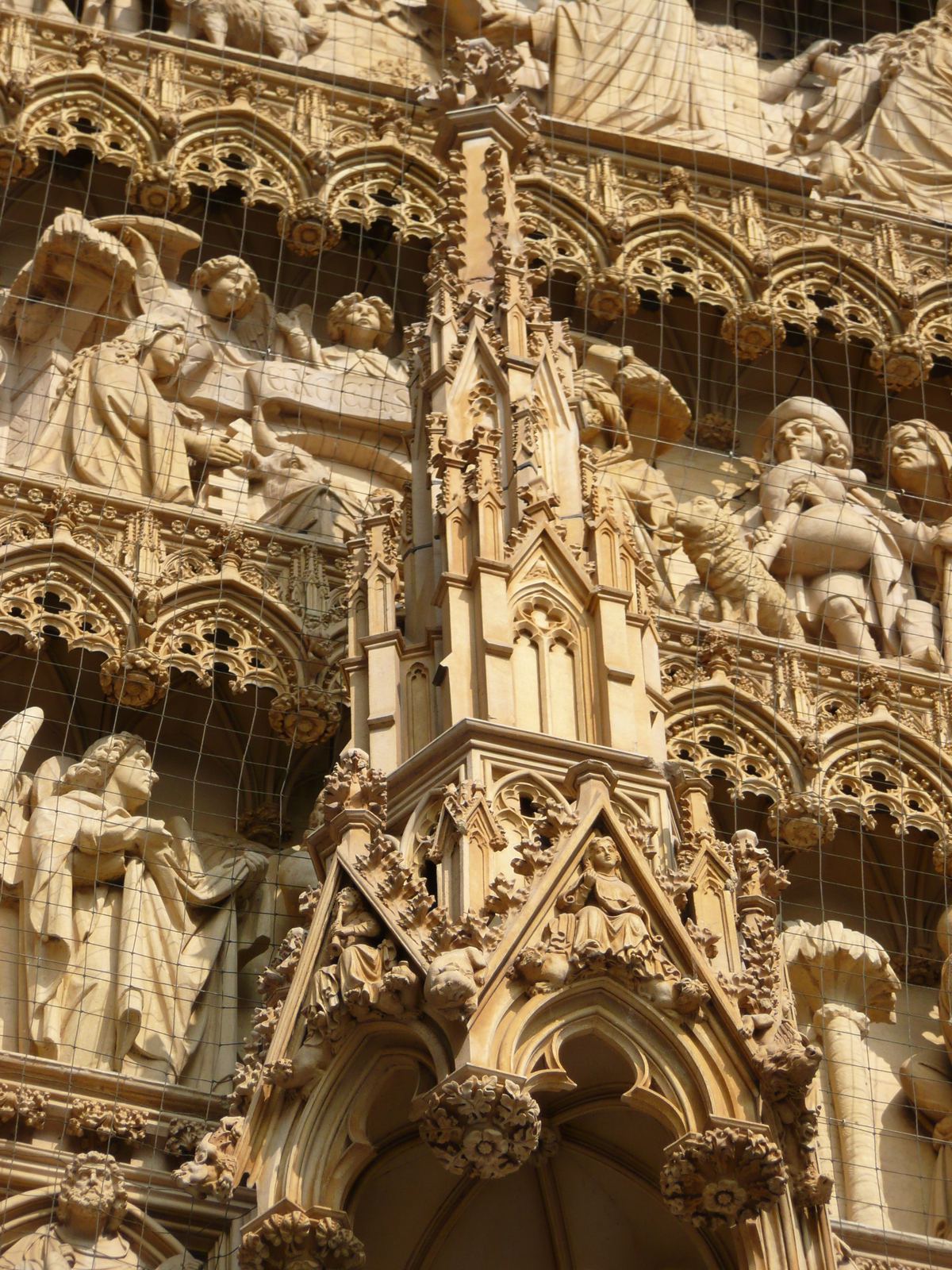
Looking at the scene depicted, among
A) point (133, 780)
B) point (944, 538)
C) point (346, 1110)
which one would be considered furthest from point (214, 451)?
point (346, 1110)

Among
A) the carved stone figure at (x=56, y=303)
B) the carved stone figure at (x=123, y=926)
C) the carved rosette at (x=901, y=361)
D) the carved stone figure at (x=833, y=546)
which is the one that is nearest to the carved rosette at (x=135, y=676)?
the carved stone figure at (x=123, y=926)

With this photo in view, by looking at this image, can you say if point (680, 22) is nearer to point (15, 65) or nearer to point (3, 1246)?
point (15, 65)

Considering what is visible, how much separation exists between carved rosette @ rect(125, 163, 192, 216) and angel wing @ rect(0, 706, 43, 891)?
3.36 meters

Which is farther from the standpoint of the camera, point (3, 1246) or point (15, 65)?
point (15, 65)

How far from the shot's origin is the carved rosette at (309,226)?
12641 mm

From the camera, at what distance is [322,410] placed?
39.7ft

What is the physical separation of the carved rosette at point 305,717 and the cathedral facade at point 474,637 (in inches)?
0.8

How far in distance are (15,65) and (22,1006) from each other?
214 inches

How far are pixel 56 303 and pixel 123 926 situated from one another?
3522 mm

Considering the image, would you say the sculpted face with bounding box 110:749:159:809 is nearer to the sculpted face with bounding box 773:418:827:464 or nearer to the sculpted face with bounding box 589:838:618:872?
the sculpted face with bounding box 589:838:618:872

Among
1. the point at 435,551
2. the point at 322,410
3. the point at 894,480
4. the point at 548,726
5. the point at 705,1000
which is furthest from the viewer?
the point at 894,480

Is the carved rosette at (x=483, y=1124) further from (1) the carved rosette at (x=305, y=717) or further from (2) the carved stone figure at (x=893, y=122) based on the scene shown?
(2) the carved stone figure at (x=893, y=122)

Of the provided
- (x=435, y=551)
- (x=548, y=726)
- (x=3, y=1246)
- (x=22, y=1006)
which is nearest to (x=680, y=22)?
(x=435, y=551)

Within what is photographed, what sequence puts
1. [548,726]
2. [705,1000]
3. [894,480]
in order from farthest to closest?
[894,480], [548,726], [705,1000]
